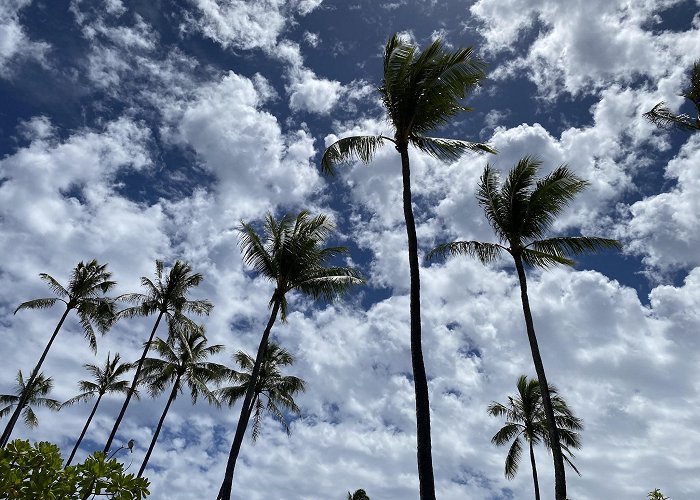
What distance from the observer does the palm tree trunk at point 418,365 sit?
9.72 metres

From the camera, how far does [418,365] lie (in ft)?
36.0

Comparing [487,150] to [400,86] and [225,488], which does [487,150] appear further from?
[225,488]

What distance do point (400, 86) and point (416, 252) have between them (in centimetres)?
439

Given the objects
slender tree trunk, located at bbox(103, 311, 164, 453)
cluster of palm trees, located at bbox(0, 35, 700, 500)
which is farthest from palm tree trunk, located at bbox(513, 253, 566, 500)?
slender tree trunk, located at bbox(103, 311, 164, 453)

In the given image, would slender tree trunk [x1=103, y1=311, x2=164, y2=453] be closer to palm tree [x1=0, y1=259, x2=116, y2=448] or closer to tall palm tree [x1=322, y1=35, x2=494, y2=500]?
palm tree [x1=0, y1=259, x2=116, y2=448]

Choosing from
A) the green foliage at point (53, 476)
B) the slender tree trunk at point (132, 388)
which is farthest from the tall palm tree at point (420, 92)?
the slender tree trunk at point (132, 388)

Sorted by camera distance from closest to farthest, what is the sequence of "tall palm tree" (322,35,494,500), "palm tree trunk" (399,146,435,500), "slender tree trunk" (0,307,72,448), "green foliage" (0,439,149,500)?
1. "green foliage" (0,439,149,500)
2. "palm tree trunk" (399,146,435,500)
3. "tall palm tree" (322,35,494,500)
4. "slender tree trunk" (0,307,72,448)

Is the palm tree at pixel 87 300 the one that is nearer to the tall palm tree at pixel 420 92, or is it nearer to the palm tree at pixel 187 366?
the palm tree at pixel 187 366

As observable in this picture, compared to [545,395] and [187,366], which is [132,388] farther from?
[545,395]

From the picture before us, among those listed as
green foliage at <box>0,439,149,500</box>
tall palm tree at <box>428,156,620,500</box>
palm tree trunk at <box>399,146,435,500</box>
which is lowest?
green foliage at <box>0,439,149,500</box>

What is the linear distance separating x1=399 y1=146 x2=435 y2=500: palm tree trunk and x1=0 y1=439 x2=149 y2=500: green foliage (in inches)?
236

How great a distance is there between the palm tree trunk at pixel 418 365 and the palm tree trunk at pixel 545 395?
210 inches

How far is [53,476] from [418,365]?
7500mm

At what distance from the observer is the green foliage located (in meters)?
4.42
